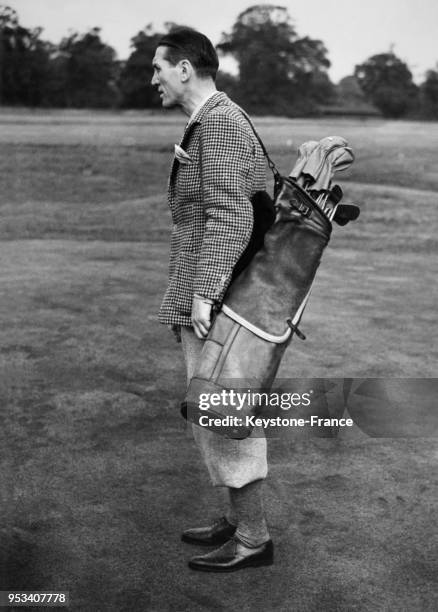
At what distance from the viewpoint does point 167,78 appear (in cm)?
242

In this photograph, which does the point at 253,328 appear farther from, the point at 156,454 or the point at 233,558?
the point at 156,454

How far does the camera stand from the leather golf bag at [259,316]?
7.57ft

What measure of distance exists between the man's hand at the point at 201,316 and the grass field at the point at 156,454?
0.79 metres

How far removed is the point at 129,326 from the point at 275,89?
8.06 m

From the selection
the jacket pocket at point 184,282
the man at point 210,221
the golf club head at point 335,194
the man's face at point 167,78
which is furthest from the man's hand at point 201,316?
the man's face at point 167,78

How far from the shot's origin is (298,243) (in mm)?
2338

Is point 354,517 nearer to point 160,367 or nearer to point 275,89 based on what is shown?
point 160,367

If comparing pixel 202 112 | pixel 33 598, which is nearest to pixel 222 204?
pixel 202 112

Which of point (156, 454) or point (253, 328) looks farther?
point (156, 454)

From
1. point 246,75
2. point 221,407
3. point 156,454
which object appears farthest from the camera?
point 246,75

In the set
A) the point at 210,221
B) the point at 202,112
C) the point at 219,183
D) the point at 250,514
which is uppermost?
the point at 202,112

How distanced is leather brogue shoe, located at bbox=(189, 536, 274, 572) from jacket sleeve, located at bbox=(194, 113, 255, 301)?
0.85 metres

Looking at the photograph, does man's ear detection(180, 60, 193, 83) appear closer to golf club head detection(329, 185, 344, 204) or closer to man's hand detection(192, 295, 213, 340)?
golf club head detection(329, 185, 344, 204)

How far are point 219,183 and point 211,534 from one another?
122cm
